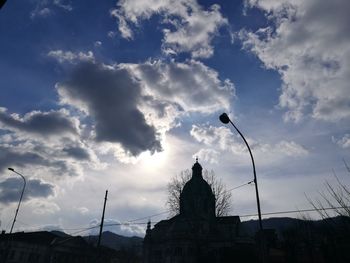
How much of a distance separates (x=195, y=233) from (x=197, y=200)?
7882 millimetres

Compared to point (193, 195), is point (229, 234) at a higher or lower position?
lower

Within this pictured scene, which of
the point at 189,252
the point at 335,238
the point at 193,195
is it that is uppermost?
the point at 193,195

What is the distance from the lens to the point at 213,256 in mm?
47000

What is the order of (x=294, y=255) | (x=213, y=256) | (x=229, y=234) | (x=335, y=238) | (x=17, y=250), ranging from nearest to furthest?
(x=335, y=238) < (x=294, y=255) < (x=213, y=256) < (x=17, y=250) < (x=229, y=234)

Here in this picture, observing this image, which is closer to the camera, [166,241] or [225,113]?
[225,113]

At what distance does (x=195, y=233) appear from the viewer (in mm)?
55125

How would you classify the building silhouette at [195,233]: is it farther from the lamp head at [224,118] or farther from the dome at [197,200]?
the lamp head at [224,118]

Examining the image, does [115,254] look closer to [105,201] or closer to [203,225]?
[203,225]

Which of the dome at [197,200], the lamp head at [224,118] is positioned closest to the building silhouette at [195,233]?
the dome at [197,200]

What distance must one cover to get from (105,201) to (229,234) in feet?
115

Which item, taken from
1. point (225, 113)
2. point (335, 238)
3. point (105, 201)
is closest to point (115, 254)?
point (105, 201)


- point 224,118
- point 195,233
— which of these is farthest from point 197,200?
point 224,118

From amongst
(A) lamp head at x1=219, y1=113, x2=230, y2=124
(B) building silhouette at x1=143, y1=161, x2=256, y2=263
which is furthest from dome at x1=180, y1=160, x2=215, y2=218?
(A) lamp head at x1=219, y1=113, x2=230, y2=124

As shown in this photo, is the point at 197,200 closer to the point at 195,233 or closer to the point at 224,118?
the point at 195,233
